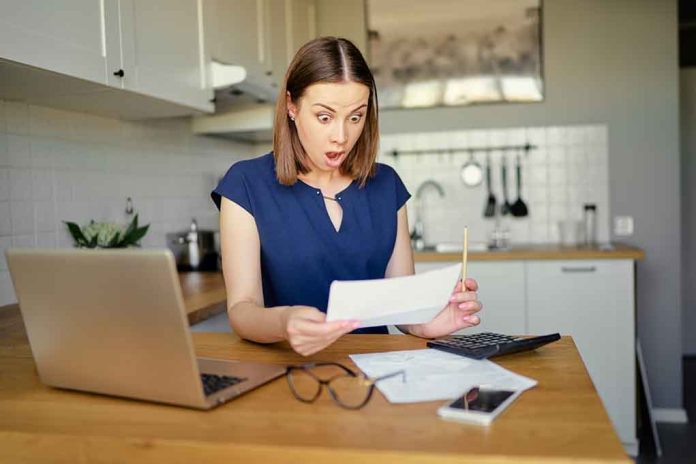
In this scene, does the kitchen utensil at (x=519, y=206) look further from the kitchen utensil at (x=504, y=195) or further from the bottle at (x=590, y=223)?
the bottle at (x=590, y=223)

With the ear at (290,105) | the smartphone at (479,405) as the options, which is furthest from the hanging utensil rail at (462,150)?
the smartphone at (479,405)

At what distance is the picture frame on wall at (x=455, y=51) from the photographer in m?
3.60

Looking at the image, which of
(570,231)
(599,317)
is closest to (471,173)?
(570,231)

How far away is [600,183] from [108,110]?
96.6 inches

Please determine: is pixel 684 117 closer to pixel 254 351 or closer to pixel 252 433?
pixel 254 351

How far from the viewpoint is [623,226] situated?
354 centimetres

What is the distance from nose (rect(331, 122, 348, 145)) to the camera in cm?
133

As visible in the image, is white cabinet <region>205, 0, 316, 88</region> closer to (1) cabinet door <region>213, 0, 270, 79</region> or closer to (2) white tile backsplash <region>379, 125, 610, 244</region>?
(1) cabinet door <region>213, 0, 270, 79</region>

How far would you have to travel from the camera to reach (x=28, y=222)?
6.94 ft

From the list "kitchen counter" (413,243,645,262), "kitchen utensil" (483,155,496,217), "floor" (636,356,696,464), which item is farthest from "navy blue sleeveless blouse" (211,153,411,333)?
"kitchen utensil" (483,155,496,217)

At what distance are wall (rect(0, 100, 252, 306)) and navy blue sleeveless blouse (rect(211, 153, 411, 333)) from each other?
94 cm

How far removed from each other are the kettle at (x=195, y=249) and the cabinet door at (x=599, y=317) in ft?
4.75

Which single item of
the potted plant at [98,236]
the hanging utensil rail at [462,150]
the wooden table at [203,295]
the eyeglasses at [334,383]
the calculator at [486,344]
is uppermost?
the hanging utensil rail at [462,150]

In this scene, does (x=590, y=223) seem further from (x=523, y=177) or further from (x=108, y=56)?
(x=108, y=56)
